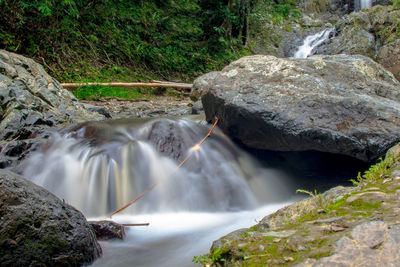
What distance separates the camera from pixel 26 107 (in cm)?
475

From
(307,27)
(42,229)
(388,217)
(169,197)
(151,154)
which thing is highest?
(307,27)

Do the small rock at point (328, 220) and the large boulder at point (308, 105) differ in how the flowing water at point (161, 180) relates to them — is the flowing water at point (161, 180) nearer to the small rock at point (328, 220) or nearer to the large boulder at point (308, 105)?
the large boulder at point (308, 105)

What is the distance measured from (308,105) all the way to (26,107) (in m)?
3.92

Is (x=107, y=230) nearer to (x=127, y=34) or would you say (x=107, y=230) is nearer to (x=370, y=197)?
(x=370, y=197)

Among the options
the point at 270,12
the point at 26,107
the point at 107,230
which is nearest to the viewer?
the point at 107,230

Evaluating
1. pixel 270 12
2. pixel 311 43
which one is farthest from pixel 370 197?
pixel 270 12

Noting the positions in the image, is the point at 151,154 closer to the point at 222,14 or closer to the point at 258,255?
the point at 258,255

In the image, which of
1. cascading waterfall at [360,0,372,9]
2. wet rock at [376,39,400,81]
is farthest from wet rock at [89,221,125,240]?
cascading waterfall at [360,0,372,9]

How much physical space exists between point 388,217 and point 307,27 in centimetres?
1622

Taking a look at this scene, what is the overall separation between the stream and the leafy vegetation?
528 cm

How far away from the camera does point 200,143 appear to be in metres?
4.49

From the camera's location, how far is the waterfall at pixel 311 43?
13.1m

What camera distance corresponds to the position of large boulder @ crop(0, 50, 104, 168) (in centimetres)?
Result: 411

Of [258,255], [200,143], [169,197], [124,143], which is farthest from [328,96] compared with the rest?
[258,255]
